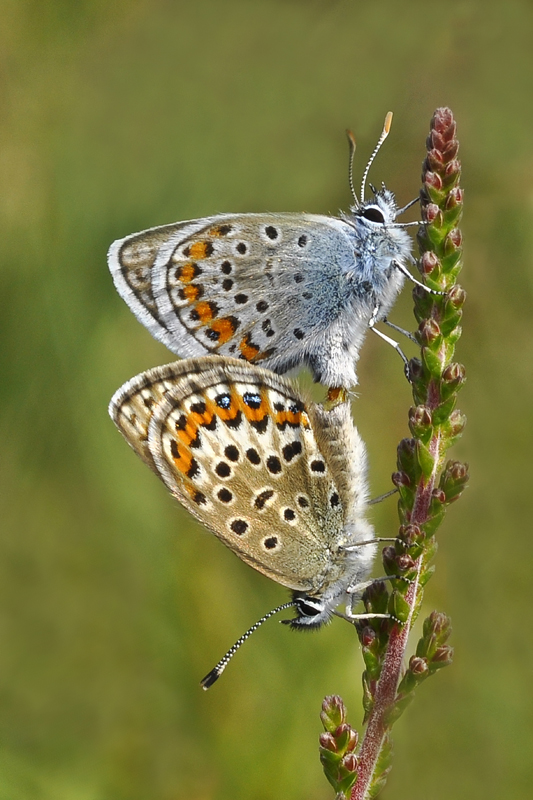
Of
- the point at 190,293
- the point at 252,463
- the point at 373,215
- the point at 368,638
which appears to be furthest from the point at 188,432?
the point at 373,215

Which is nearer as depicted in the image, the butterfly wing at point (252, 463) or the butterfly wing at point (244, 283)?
the butterfly wing at point (252, 463)

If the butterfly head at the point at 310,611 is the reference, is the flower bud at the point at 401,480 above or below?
above

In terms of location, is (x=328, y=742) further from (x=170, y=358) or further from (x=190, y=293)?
(x=170, y=358)

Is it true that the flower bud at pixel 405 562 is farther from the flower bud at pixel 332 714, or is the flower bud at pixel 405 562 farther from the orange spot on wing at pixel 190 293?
the orange spot on wing at pixel 190 293

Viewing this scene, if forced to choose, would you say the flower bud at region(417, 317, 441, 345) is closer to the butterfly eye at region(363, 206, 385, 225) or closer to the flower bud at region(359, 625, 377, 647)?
the flower bud at region(359, 625, 377, 647)

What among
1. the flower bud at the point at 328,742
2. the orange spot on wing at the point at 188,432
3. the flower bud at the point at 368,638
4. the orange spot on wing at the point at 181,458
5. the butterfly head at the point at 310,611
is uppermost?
the orange spot on wing at the point at 188,432

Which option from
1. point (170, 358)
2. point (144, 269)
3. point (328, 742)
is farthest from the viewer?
point (170, 358)

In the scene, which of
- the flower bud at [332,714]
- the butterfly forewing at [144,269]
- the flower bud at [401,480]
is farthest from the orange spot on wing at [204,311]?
the flower bud at [332,714]
